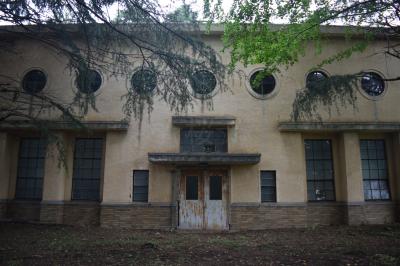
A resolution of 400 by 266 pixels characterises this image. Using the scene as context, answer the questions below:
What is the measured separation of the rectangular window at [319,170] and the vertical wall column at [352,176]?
0.54 m

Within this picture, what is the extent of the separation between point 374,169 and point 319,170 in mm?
2193

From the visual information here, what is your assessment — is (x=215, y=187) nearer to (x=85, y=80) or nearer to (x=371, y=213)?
(x=371, y=213)

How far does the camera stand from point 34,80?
1357 centimetres

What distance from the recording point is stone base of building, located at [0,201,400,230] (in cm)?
1233

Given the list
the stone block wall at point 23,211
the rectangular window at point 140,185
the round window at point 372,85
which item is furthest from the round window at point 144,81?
the round window at point 372,85

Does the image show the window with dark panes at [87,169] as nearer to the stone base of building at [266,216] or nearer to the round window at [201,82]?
the stone base of building at [266,216]

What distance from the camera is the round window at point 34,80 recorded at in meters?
13.5

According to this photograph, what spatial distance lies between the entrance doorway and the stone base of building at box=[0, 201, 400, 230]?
413 millimetres

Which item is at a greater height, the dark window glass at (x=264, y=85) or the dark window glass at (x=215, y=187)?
the dark window glass at (x=264, y=85)

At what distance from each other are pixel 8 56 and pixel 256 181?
11.0 m

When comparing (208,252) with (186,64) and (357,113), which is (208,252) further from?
(357,113)

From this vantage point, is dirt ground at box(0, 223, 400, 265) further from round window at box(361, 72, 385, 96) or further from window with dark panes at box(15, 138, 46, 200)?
round window at box(361, 72, 385, 96)

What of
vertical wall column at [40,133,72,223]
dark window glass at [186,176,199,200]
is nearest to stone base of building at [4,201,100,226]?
vertical wall column at [40,133,72,223]

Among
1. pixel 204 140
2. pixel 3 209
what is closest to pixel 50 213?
pixel 3 209
